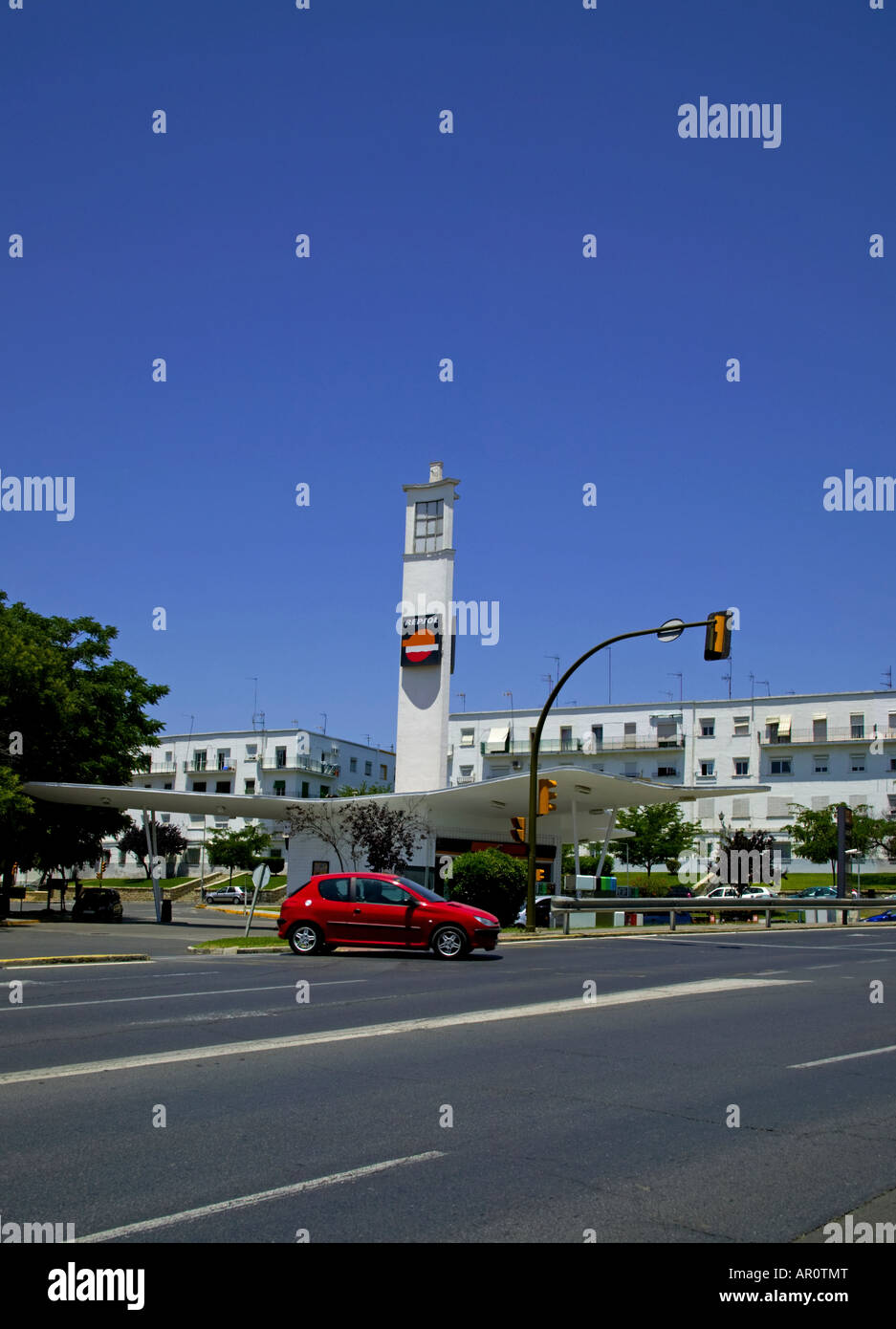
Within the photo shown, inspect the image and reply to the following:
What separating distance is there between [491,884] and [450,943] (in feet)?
52.0

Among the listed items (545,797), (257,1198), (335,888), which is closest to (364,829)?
(545,797)

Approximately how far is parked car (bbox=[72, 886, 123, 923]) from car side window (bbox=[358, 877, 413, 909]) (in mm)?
24786

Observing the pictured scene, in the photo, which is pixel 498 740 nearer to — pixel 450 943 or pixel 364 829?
pixel 364 829

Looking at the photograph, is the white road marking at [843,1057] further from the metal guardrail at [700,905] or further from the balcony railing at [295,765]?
the balcony railing at [295,765]

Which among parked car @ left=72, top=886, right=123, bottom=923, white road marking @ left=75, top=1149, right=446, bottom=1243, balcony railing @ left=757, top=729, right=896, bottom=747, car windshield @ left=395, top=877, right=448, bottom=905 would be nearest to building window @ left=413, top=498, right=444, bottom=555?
parked car @ left=72, top=886, right=123, bottom=923

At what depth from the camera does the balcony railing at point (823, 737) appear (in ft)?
250

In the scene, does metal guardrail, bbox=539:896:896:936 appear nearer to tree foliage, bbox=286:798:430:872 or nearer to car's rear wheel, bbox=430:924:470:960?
tree foliage, bbox=286:798:430:872

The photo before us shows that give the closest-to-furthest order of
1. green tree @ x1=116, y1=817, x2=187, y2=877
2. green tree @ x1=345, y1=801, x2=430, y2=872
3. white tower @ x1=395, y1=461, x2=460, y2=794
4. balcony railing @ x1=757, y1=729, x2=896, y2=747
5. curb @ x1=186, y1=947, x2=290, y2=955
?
curb @ x1=186, y1=947, x2=290, y2=955 → green tree @ x1=345, y1=801, x2=430, y2=872 → white tower @ x1=395, y1=461, x2=460, y2=794 → balcony railing @ x1=757, y1=729, x2=896, y2=747 → green tree @ x1=116, y1=817, x2=187, y2=877

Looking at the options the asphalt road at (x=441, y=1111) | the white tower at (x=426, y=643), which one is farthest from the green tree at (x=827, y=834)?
the asphalt road at (x=441, y=1111)

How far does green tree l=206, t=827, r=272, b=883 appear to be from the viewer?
255 ft

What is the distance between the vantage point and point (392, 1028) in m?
11.8

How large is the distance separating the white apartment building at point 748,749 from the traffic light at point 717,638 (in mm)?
48162

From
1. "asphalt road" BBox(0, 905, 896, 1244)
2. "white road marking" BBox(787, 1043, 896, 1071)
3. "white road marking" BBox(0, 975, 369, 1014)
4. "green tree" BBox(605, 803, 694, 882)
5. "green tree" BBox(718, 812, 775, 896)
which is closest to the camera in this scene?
"asphalt road" BBox(0, 905, 896, 1244)
